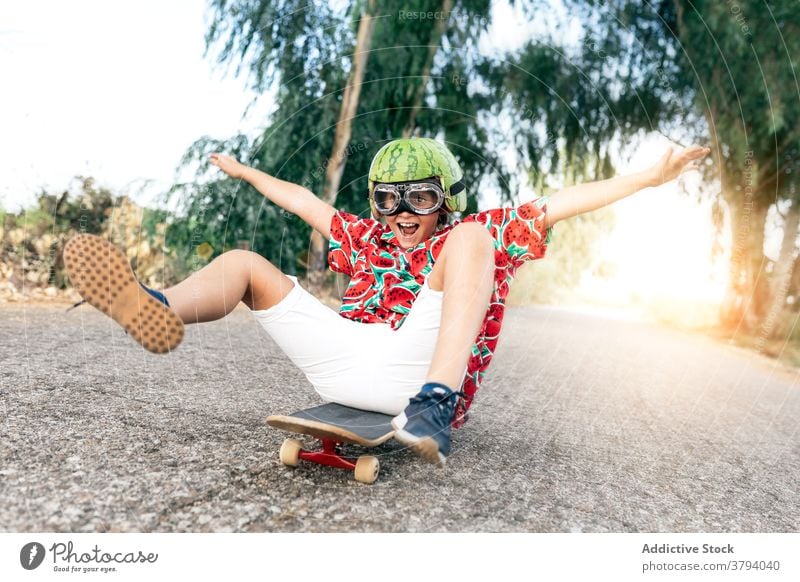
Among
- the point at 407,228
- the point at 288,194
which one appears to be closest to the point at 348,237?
the point at 407,228

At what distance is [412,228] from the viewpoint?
2.39m

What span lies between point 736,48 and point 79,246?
6.02m

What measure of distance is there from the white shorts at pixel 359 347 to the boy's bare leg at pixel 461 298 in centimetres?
18

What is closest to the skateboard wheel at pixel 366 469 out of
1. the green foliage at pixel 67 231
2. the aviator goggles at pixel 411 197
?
the aviator goggles at pixel 411 197

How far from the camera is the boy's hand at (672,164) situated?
2.14 metres

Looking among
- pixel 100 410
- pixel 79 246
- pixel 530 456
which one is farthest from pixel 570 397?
pixel 79 246

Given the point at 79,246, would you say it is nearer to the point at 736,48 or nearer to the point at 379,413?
the point at 379,413

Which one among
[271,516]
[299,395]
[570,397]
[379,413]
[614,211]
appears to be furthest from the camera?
[614,211]

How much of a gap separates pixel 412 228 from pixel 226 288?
680 millimetres

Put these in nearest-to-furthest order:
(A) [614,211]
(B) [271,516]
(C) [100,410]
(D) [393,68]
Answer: (B) [271,516] < (C) [100,410] < (D) [393,68] < (A) [614,211]

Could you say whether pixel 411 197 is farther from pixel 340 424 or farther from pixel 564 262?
pixel 564 262

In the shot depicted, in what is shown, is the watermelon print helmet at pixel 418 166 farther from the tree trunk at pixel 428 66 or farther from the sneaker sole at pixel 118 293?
the tree trunk at pixel 428 66

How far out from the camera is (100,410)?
A: 2.58 m

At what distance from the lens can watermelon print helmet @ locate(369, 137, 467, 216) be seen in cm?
232
